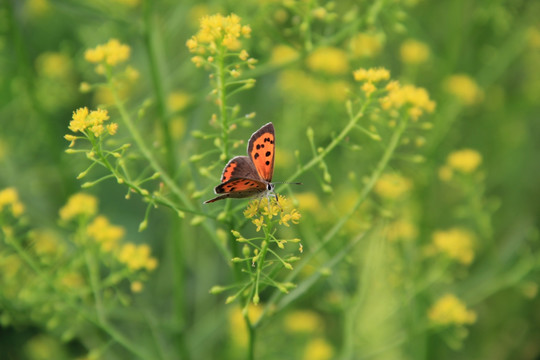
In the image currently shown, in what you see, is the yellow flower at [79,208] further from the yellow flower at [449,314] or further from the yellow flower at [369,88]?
the yellow flower at [449,314]

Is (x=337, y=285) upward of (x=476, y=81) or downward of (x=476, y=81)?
downward

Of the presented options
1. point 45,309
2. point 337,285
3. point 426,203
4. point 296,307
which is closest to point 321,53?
point 426,203

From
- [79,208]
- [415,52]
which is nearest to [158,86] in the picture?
[79,208]

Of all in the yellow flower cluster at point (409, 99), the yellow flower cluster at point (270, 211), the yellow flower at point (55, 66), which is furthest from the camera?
the yellow flower at point (55, 66)

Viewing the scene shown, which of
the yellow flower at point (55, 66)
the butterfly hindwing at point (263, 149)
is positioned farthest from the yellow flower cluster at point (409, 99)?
the yellow flower at point (55, 66)

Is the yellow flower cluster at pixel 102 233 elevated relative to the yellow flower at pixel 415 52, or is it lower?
lower

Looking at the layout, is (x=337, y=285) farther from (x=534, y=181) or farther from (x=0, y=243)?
(x=534, y=181)

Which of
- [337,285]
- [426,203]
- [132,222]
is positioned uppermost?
[132,222]
